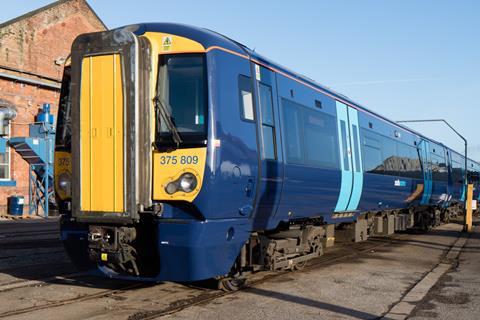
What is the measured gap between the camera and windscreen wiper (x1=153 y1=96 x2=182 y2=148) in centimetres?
617

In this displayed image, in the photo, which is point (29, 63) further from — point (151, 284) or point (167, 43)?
point (167, 43)

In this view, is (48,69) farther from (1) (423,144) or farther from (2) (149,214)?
(2) (149,214)

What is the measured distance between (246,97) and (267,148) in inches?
30.5

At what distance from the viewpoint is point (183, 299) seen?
711 centimetres

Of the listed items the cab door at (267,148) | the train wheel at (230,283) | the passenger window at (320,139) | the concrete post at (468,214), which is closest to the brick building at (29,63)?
the concrete post at (468,214)

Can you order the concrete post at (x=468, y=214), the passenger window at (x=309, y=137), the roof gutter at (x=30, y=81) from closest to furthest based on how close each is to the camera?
the passenger window at (x=309, y=137) < the concrete post at (x=468, y=214) < the roof gutter at (x=30, y=81)

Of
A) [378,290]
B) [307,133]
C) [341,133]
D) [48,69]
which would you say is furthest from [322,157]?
[48,69]

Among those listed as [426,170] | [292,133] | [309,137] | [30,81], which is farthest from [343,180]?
[30,81]

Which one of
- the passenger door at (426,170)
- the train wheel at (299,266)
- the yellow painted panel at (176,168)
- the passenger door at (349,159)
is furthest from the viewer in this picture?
the passenger door at (426,170)

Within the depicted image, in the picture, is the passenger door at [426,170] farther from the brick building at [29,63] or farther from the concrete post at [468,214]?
the brick building at [29,63]

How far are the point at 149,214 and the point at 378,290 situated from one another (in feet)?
12.7

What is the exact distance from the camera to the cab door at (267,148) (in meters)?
7.10

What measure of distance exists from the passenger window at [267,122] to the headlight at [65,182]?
8.25 ft

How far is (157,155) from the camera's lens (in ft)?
20.6
